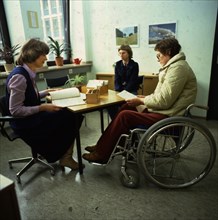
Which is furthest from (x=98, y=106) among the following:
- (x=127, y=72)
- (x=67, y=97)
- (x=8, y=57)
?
(x=8, y=57)

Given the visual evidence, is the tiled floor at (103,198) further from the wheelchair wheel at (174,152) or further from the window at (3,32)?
the window at (3,32)

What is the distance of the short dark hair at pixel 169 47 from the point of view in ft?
5.26

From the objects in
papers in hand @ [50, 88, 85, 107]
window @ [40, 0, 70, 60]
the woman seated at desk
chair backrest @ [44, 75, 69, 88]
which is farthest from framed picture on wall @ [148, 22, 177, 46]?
papers in hand @ [50, 88, 85, 107]

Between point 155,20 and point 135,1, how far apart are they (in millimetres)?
499

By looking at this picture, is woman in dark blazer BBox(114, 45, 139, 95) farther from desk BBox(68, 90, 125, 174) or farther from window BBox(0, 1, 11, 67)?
window BBox(0, 1, 11, 67)

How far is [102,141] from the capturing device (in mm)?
1712

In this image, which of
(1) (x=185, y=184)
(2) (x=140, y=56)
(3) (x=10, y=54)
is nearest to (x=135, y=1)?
(2) (x=140, y=56)

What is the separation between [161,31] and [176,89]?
6.88ft

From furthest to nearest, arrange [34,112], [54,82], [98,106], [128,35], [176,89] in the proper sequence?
1. [128,35]
2. [54,82]
3. [98,106]
4. [34,112]
5. [176,89]

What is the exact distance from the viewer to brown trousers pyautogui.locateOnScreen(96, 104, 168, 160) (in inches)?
61.7

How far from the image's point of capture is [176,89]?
1468mm

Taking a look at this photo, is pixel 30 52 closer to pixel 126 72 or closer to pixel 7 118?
pixel 7 118

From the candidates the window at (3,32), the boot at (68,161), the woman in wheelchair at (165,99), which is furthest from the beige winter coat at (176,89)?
the window at (3,32)

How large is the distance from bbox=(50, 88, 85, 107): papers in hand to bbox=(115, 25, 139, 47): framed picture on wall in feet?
6.72
